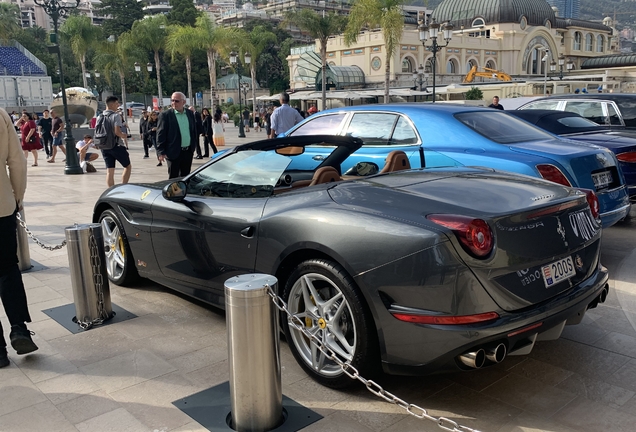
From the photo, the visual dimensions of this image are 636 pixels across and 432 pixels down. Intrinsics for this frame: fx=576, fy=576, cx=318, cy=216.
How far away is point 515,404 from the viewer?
3.11m

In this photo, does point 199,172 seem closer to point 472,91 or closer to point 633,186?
point 633,186

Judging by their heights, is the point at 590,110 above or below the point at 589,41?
below

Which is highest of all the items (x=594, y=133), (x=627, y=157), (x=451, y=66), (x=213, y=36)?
(x=213, y=36)

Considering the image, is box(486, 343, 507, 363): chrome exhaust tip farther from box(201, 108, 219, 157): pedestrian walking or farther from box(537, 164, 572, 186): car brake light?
box(201, 108, 219, 157): pedestrian walking

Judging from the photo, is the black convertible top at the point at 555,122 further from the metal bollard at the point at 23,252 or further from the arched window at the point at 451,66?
the arched window at the point at 451,66

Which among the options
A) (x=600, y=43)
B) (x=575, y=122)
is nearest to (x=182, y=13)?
(x=600, y=43)

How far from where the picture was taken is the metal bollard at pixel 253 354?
2.77 meters

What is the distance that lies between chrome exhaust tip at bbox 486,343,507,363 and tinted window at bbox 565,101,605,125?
313 inches

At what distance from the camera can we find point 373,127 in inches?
264

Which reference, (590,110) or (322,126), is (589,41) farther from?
(322,126)

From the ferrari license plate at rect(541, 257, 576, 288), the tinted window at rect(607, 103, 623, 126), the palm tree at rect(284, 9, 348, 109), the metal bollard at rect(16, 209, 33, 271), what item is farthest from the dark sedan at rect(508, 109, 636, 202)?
the palm tree at rect(284, 9, 348, 109)

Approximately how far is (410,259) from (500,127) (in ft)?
12.7

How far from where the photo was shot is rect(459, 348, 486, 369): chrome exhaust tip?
280 cm

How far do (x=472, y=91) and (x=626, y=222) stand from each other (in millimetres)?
39856
